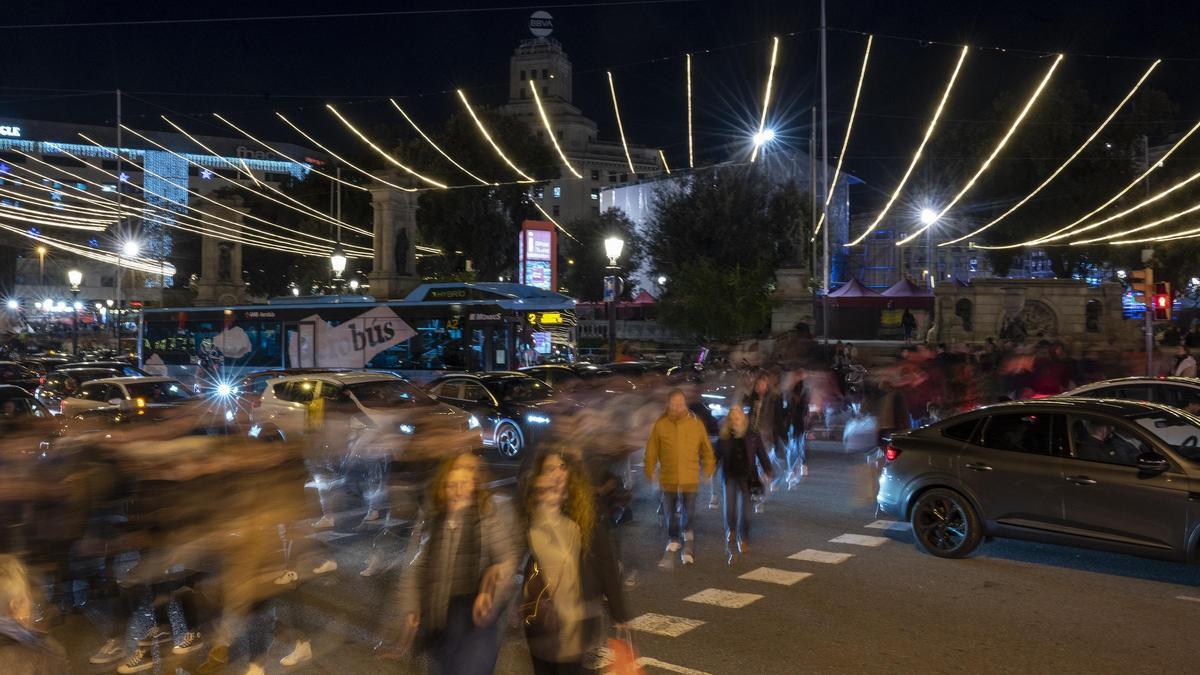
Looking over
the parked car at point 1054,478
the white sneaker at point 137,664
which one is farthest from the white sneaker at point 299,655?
the parked car at point 1054,478

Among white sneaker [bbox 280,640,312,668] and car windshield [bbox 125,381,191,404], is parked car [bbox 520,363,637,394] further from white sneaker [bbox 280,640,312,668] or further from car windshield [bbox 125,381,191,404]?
white sneaker [bbox 280,640,312,668]

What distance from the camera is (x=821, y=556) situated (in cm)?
957

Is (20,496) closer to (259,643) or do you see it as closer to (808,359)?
(259,643)

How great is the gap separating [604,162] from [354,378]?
355 ft

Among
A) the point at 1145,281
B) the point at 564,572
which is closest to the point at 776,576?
the point at 564,572

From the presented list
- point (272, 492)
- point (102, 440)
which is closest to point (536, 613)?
point (272, 492)

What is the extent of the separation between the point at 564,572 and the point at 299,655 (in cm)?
303

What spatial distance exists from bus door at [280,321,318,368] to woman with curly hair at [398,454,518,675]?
81.6ft

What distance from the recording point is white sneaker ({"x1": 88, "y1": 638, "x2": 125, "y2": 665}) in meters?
6.55

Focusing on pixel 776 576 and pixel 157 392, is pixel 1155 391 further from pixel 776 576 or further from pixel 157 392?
pixel 157 392

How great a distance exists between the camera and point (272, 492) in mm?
5855

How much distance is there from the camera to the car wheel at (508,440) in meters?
16.9

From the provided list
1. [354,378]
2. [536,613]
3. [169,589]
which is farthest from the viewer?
[354,378]

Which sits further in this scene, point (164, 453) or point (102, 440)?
point (102, 440)
